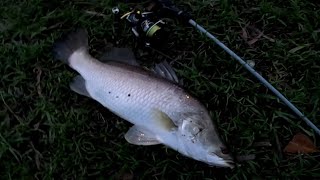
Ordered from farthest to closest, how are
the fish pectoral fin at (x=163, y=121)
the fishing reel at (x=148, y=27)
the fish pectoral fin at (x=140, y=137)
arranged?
1. the fishing reel at (x=148, y=27)
2. the fish pectoral fin at (x=140, y=137)
3. the fish pectoral fin at (x=163, y=121)

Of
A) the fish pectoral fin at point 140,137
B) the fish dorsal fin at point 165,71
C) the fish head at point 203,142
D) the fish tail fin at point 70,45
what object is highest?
the fish tail fin at point 70,45

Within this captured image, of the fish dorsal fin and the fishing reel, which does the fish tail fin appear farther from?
the fish dorsal fin

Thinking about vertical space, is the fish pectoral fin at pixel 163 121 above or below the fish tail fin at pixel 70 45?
below

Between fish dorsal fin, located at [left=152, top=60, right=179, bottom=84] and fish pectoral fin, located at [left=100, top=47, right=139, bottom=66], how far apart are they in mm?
201

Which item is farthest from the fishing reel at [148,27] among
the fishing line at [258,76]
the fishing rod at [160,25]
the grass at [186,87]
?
the fishing line at [258,76]

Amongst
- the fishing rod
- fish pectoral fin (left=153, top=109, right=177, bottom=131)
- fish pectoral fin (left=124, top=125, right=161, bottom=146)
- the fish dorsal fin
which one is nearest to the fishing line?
the fishing rod

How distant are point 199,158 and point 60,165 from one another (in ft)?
3.70

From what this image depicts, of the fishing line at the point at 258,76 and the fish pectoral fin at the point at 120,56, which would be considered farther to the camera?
the fish pectoral fin at the point at 120,56

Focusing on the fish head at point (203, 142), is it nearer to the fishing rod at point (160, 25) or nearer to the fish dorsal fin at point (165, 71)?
the fish dorsal fin at point (165, 71)

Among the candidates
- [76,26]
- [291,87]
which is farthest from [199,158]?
[76,26]

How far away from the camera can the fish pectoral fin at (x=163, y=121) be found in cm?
300

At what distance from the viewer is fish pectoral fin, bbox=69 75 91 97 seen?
3424 mm

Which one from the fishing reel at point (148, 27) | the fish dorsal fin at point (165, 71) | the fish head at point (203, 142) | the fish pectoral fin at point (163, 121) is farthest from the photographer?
the fishing reel at point (148, 27)

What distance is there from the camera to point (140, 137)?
3164 mm
